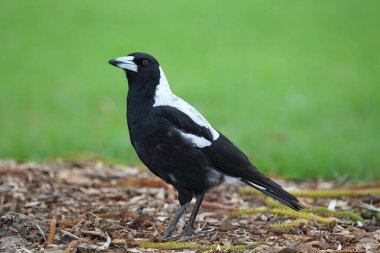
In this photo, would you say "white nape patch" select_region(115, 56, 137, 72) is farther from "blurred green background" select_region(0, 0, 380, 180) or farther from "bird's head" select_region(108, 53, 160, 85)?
"blurred green background" select_region(0, 0, 380, 180)

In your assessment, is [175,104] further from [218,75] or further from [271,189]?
[218,75]

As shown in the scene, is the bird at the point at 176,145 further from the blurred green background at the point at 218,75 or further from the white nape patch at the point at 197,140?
the blurred green background at the point at 218,75

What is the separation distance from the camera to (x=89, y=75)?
37.1 feet

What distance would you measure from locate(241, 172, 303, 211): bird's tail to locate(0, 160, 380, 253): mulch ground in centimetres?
15

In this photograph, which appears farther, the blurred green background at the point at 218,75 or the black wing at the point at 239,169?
the blurred green background at the point at 218,75

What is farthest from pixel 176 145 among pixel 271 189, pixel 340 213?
pixel 340 213

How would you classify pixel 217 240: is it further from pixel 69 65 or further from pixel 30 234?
pixel 69 65

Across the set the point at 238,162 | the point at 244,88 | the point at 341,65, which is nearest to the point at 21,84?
the point at 244,88

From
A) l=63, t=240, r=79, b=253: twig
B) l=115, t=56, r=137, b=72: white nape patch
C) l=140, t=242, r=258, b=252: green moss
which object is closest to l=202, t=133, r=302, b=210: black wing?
l=140, t=242, r=258, b=252: green moss

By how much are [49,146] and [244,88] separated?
4078 mm

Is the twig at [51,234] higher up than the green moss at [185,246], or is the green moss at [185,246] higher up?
the green moss at [185,246]

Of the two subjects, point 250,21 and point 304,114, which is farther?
point 250,21

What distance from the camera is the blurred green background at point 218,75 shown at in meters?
7.34

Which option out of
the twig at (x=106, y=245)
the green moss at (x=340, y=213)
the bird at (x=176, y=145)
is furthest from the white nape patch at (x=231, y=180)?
the twig at (x=106, y=245)
